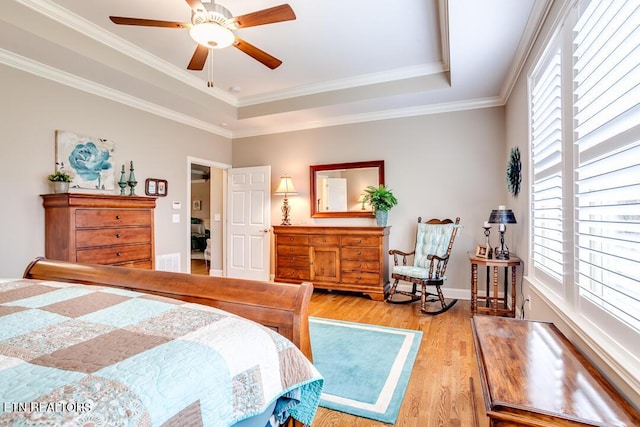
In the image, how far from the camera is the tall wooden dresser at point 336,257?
13.8 ft

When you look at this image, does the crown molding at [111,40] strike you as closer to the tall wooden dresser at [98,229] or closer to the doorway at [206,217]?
the doorway at [206,217]

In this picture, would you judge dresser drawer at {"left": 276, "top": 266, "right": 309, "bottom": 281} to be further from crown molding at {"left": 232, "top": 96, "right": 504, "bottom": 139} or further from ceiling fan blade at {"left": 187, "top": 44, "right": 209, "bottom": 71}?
ceiling fan blade at {"left": 187, "top": 44, "right": 209, "bottom": 71}

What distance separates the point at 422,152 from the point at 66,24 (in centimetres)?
405

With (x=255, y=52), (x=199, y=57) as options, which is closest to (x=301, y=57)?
(x=255, y=52)

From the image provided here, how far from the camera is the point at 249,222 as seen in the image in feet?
17.7

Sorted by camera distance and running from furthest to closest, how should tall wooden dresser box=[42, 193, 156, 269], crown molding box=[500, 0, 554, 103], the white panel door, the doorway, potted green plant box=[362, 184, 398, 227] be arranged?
the doorway → the white panel door → potted green plant box=[362, 184, 398, 227] → tall wooden dresser box=[42, 193, 156, 269] → crown molding box=[500, 0, 554, 103]

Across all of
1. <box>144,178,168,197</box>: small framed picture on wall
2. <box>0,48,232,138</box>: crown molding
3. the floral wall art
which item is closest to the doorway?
<box>144,178,168,197</box>: small framed picture on wall

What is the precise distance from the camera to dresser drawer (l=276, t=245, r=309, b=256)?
15.1 feet

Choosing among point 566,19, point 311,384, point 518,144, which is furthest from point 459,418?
point 518,144

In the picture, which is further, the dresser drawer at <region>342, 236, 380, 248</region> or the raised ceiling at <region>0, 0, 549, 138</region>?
the dresser drawer at <region>342, 236, 380, 248</region>

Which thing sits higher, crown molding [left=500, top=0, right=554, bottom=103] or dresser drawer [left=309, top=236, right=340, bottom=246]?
crown molding [left=500, top=0, right=554, bottom=103]

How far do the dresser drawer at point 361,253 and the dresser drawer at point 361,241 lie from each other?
2.7 inches

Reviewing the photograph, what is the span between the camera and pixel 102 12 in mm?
2721

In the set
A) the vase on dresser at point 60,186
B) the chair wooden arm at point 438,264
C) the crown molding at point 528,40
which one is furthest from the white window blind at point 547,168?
the vase on dresser at point 60,186
